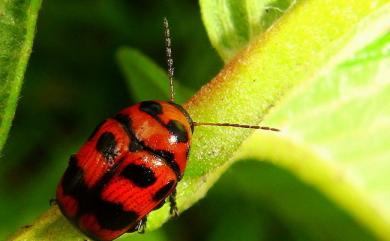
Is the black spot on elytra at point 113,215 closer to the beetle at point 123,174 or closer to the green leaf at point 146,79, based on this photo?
the beetle at point 123,174

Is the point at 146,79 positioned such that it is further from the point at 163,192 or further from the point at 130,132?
the point at 163,192

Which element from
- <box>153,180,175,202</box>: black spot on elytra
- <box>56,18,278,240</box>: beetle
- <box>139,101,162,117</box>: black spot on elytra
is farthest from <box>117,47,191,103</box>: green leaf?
<box>153,180,175,202</box>: black spot on elytra

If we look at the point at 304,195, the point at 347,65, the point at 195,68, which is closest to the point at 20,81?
the point at 347,65

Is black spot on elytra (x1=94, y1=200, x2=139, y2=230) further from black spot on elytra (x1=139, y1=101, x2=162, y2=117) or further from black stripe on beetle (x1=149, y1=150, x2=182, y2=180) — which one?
black spot on elytra (x1=139, y1=101, x2=162, y2=117)

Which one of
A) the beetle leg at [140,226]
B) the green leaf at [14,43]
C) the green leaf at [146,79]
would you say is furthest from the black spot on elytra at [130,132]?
the green leaf at [14,43]

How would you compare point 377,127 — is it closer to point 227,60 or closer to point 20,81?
point 227,60
